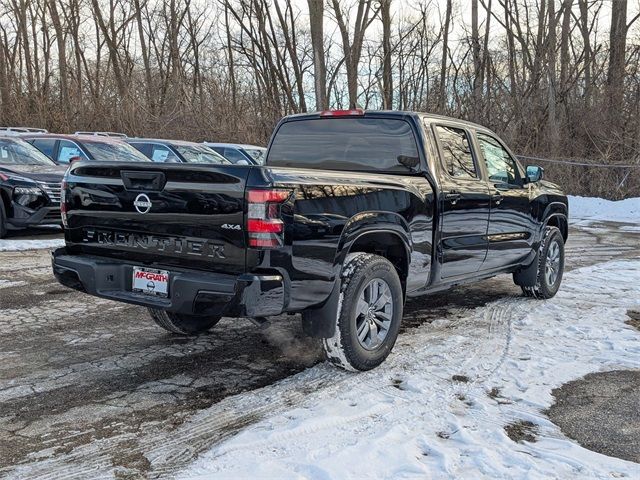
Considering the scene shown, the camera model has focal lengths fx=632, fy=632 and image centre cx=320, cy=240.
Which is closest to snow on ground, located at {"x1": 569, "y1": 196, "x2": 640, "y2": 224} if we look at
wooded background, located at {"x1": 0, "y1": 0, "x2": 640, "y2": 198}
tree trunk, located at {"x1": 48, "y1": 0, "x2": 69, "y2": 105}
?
wooded background, located at {"x1": 0, "y1": 0, "x2": 640, "y2": 198}

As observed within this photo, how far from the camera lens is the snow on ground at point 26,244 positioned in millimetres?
9502

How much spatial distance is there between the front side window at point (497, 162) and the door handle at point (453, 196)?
844 millimetres

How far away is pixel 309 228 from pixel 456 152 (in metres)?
2.20

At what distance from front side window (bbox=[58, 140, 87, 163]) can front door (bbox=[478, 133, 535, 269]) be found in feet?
26.9

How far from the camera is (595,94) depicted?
2167cm

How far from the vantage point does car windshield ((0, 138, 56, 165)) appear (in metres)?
10.6

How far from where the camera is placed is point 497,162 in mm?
6180

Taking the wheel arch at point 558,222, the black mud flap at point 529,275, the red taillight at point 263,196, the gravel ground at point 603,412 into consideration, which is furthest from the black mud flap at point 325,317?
the wheel arch at point 558,222

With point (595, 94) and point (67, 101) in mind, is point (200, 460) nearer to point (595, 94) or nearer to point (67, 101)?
point (595, 94)

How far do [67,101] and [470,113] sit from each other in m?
17.1

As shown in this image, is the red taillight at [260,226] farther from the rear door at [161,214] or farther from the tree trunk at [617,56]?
the tree trunk at [617,56]

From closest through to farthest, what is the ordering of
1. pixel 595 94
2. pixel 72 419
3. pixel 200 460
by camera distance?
pixel 200 460
pixel 72 419
pixel 595 94

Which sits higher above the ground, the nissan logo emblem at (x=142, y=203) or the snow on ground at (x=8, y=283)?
the nissan logo emblem at (x=142, y=203)

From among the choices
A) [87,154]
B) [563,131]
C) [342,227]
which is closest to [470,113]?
[563,131]
